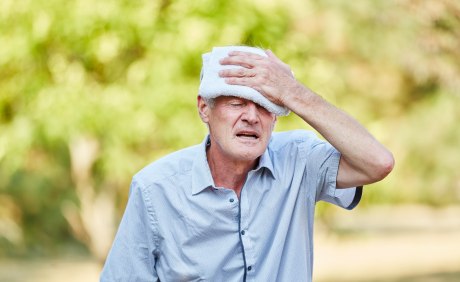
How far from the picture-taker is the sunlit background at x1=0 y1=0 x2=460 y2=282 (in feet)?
27.3

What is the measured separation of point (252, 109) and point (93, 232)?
7576 millimetres

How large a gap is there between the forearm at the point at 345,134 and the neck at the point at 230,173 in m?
0.25

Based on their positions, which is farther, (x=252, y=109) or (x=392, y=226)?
(x=392, y=226)

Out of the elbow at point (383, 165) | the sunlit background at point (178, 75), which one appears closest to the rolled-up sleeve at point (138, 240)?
the elbow at point (383, 165)

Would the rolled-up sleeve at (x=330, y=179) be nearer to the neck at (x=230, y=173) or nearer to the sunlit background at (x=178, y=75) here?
the neck at (x=230, y=173)

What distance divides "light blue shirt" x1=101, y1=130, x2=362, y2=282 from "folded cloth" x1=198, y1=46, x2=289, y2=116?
21 cm

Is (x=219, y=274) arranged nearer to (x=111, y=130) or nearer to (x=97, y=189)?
(x=111, y=130)

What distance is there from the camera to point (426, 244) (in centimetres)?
2203

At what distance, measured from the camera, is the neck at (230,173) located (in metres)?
2.81

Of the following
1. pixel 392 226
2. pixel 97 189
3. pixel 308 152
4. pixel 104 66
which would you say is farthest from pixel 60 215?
pixel 308 152

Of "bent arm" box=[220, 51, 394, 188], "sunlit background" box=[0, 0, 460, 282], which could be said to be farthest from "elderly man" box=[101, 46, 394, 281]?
"sunlit background" box=[0, 0, 460, 282]

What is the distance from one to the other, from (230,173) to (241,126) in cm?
20

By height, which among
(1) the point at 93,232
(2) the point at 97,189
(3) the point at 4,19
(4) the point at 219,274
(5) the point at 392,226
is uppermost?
(5) the point at 392,226

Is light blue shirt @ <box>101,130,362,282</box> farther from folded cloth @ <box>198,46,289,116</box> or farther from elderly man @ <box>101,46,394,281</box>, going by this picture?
folded cloth @ <box>198,46,289,116</box>
